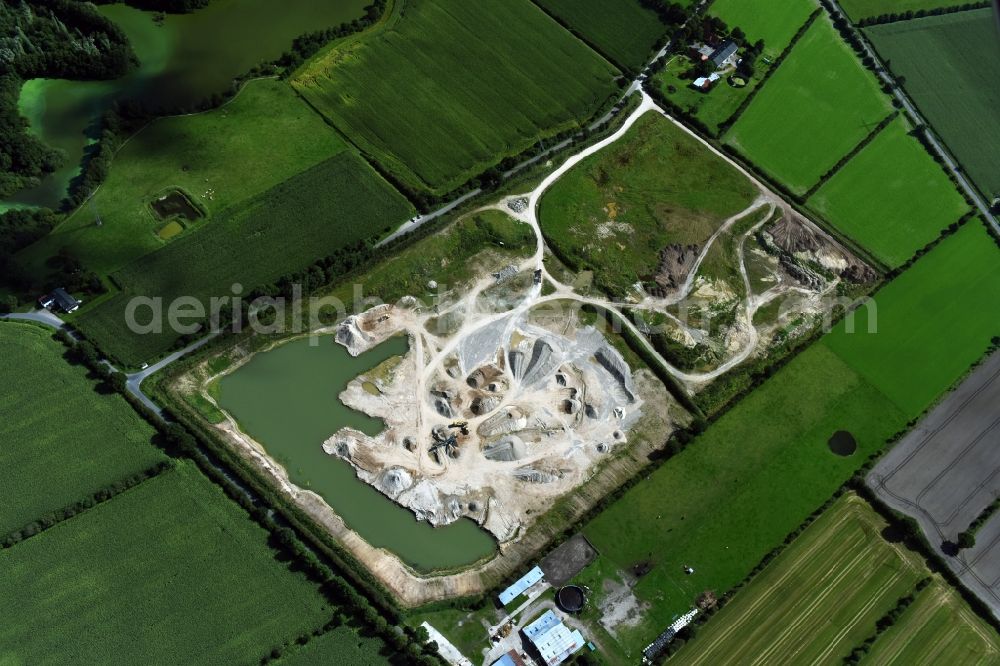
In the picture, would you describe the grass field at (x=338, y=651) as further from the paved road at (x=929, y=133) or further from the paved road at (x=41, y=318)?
the paved road at (x=929, y=133)

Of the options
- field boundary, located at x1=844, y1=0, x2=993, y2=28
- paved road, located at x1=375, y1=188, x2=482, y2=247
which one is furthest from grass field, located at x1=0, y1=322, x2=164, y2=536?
field boundary, located at x1=844, y1=0, x2=993, y2=28

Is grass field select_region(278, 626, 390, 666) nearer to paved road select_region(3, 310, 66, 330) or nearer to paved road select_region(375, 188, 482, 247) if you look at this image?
paved road select_region(375, 188, 482, 247)

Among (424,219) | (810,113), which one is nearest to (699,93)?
(810,113)

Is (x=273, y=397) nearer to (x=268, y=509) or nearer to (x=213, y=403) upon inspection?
(x=213, y=403)

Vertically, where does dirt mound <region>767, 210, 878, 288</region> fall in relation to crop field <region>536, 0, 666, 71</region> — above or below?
below

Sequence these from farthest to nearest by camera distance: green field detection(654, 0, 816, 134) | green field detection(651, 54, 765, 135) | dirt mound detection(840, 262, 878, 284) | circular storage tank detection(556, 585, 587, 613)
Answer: green field detection(654, 0, 816, 134) → green field detection(651, 54, 765, 135) → dirt mound detection(840, 262, 878, 284) → circular storage tank detection(556, 585, 587, 613)
